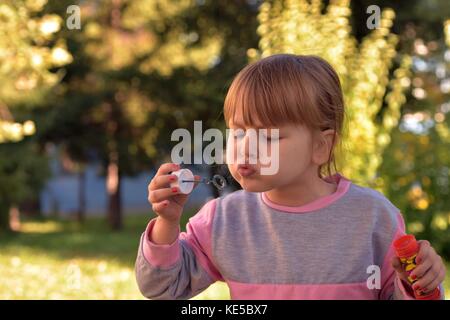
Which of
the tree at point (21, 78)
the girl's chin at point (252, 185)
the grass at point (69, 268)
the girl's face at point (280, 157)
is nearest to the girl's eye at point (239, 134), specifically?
the girl's face at point (280, 157)

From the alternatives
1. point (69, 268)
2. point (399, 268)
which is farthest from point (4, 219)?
point (399, 268)

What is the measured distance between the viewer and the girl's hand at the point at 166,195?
1667 mm

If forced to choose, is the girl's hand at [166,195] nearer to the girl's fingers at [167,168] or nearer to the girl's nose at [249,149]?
the girl's fingers at [167,168]

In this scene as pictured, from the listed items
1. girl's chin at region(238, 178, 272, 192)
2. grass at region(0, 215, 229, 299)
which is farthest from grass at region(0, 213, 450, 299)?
girl's chin at region(238, 178, 272, 192)

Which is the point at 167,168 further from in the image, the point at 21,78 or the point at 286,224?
the point at 21,78

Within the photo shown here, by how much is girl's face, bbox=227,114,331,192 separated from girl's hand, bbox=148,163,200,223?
13cm

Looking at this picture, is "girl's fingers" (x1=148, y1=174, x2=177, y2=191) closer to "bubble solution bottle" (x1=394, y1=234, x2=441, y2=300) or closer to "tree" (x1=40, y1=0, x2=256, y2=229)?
"bubble solution bottle" (x1=394, y1=234, x2=441, y2=300)

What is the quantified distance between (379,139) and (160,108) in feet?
28.3

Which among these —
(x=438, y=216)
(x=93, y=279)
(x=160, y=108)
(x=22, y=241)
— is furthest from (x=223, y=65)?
(x=93, y=279)

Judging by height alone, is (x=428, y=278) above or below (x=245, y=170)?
below

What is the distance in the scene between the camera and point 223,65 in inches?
498

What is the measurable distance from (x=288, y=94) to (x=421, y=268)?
554 mm

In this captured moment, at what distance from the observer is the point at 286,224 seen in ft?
6.14

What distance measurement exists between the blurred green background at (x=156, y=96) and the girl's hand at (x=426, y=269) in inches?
28.5
